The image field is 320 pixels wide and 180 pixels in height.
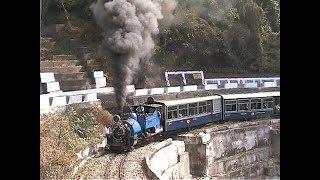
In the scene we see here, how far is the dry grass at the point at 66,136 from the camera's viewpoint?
11.8 feet

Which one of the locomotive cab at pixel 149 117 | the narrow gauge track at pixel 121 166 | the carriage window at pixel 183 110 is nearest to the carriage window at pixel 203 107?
the carriage window at pixel 183 110

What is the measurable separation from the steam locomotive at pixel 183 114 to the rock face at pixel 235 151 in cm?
11

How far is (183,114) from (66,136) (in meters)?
1.07

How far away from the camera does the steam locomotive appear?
12.1 feet

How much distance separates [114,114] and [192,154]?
805 mm

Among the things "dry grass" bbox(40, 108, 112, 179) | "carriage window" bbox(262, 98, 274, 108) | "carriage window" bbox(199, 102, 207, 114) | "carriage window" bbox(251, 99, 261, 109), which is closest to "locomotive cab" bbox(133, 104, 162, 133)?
"dry grass" bbox(40, 108, 112, 179)

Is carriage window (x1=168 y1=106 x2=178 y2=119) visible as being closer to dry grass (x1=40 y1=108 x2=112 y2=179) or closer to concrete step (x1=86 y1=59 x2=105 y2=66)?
dry grass (x1=40 y1=108 x2=112 y2=179)

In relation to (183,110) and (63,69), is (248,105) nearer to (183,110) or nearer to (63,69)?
(183,110)

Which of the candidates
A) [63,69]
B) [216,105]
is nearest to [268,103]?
[216,105]

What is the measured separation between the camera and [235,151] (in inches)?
150
